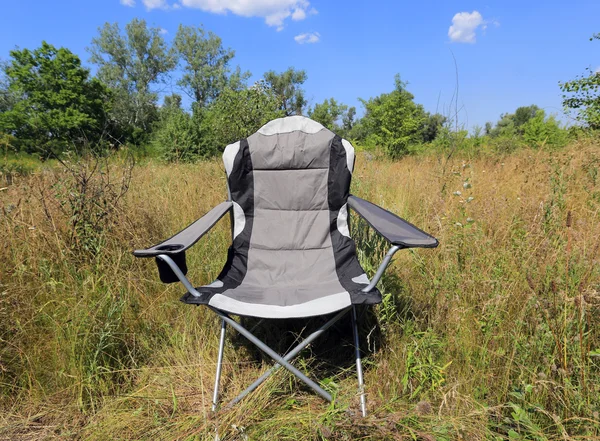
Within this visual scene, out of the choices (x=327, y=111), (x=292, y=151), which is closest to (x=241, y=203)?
(x=292, y=151)

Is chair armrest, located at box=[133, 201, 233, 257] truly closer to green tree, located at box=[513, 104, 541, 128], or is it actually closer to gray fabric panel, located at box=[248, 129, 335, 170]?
gray fabric panel, located at box=[248, 129, 335, 170]

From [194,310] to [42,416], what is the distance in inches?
27.5

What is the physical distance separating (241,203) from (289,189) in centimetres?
29

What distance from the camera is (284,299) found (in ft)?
4.45

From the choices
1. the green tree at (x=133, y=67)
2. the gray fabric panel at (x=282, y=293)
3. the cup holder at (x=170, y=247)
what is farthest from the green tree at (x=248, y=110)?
the green tree at (x=133, y=67)

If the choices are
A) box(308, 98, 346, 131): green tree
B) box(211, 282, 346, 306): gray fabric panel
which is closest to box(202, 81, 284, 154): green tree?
box(211, 282, 346, 306): gray fabric panel

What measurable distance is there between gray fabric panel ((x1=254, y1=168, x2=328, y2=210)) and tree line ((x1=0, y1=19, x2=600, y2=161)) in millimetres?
1103

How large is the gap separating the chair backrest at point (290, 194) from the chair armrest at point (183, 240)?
0.84 feet

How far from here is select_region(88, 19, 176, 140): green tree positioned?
2648 centimetres

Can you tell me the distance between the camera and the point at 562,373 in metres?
0.99

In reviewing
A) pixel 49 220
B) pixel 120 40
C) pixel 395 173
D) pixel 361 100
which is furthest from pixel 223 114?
pixel 120 40

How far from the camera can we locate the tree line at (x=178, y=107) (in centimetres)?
615

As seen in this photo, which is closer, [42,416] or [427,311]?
[42,416]

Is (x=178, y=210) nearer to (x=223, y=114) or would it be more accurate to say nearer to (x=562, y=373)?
(x=562, y=373)
